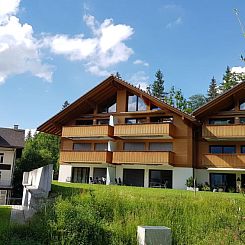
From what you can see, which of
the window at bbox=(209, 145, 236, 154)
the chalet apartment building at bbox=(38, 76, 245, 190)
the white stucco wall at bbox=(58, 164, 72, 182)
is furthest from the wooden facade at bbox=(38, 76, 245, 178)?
the white stucco wall at bbox=(58, 164, 72, 182)

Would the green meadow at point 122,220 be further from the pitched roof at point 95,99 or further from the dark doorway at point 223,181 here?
the pitched roof at point 95,99

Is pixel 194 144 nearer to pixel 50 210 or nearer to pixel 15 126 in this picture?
pixel 50 210

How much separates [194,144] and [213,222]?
19.4m

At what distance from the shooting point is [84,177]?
33.2 metres

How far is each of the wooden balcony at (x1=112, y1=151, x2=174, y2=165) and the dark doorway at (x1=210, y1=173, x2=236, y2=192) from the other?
3.71 m

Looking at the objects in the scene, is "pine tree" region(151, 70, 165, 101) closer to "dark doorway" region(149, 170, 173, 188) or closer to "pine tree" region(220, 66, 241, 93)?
"pine tree" region(220, 66, 241, 93)

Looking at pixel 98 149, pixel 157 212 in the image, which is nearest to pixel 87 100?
pixel 98 149

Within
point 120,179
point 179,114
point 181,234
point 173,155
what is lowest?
point 181,234

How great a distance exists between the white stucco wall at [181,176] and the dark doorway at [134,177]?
3.04m

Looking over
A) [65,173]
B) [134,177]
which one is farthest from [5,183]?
[134,177]

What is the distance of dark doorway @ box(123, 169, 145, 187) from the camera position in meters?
30.9

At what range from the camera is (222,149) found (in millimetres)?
29484

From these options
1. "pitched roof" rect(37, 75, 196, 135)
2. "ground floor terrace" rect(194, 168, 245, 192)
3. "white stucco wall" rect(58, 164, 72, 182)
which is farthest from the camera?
"white stucco wall" rect(58, 164, 72, 182)

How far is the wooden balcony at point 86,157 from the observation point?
99.9 ft
